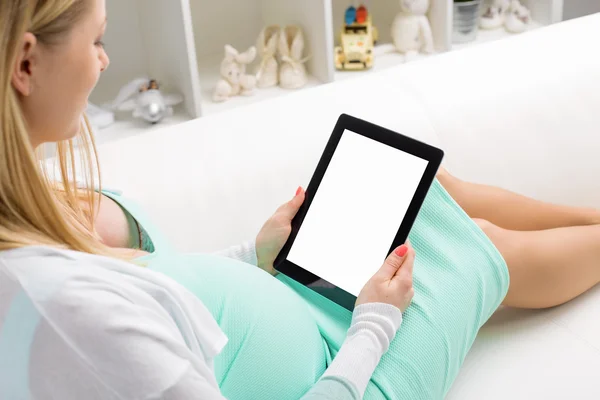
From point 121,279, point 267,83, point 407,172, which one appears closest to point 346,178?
point 407,172

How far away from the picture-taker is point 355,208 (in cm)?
104

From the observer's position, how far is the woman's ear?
→ 2.00 feet

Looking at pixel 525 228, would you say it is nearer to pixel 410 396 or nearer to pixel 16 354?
pixel 410 396

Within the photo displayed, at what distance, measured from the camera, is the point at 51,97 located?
2.13 ft

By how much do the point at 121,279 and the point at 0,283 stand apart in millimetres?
97

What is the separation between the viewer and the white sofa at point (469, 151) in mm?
1115

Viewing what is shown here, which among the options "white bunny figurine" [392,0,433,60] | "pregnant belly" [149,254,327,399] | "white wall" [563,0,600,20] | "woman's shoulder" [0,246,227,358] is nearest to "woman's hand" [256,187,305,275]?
"pregnant belly" [149,254,327,399]

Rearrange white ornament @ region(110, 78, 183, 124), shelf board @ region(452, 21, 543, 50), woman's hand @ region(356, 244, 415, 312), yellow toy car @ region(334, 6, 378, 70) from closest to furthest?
woman's hand @ region(356, 244, 415, 312) < white ornament @ region(110, 78, 183, 124) < yellow toy car @ region(334, 6, 378, 70) < shelf board @ region(452, 21, 543, 50)

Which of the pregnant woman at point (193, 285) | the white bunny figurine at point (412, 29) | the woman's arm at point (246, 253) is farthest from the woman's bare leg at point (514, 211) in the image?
the white bunny figurine at point (412, 29)

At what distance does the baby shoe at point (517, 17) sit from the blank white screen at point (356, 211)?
140 cm

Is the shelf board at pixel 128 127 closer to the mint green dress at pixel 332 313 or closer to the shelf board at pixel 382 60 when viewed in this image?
the shelf board at pixel 382 60

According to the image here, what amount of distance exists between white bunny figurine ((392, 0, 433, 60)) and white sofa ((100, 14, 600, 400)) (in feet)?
1.93

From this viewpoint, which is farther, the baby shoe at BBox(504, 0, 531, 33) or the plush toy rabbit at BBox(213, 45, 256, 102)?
the baby shoe at BBox(504, 0, 531, 33)

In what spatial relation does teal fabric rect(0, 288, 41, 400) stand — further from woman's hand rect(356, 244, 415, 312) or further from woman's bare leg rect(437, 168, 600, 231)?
woman's bare leg rect(437, 168, 600, 231)
